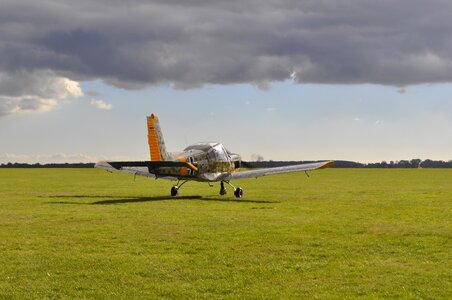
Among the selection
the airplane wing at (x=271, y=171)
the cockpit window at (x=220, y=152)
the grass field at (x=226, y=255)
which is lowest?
the grass field at (x=226, y=255)

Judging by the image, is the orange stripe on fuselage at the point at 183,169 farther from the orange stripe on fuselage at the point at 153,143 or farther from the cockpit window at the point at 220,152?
the cockpit window at the point at 220,152

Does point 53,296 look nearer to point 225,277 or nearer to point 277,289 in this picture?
point 225,277

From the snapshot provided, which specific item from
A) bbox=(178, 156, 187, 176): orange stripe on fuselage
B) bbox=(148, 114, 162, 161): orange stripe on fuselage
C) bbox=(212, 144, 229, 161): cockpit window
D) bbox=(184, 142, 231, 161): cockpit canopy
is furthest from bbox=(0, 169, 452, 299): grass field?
bbox=(212, 144, 229, 161): cockpit window

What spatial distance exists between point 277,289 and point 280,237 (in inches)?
259

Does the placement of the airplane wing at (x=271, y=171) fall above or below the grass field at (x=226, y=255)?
above

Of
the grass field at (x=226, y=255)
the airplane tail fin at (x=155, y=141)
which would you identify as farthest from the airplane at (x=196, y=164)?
the grass field at (x=226, y=255)

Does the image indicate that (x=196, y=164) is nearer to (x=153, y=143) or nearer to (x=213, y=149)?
(x=213, y=149)

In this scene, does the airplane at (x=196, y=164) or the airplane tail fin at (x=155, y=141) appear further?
the airplane tail fin at (x=155, y=141)

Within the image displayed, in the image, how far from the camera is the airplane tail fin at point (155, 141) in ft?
116

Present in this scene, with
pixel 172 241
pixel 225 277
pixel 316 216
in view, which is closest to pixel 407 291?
pixel 225 277

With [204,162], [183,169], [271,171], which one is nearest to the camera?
[183,169]

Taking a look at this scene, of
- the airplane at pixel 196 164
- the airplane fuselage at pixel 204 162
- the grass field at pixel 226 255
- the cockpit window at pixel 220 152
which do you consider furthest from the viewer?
the cockpit window at pixel 220 152

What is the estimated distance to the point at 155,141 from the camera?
118ft

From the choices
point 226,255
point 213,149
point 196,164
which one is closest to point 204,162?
point 196,164
